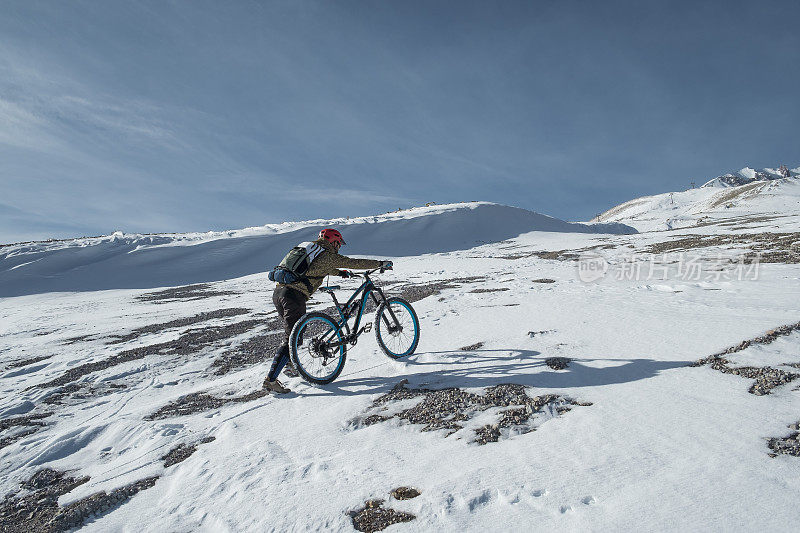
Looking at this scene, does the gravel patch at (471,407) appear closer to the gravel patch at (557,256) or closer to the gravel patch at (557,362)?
the gravel patch at (557,362)

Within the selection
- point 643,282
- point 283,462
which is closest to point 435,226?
point 643,282

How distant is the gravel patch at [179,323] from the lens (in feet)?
32.8

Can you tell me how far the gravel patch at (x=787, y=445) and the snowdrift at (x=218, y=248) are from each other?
30.7 metres

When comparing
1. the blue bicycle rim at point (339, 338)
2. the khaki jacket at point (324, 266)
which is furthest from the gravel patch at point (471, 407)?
the khaki jacket at point (324, 266)

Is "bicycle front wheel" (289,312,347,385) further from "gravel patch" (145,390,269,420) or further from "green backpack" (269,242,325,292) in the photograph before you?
"gravel patch" (145,390,269,420)

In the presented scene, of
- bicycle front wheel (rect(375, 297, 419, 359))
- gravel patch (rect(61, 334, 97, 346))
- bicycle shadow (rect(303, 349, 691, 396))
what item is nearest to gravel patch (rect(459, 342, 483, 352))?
bicycle shadow (rect(303, 349, 691, 396))

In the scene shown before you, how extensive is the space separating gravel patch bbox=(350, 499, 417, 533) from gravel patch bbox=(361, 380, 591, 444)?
111cm

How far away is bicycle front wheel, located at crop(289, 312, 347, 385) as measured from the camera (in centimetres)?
545

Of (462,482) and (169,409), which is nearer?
(462,482)

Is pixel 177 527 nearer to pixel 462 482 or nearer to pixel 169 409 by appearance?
pixel 462 482

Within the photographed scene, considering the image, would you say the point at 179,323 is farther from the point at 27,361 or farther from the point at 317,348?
the point at 317,348

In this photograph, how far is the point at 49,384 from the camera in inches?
259

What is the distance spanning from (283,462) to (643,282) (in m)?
12.0

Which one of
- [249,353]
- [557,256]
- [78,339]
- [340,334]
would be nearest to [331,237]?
[340,334]
